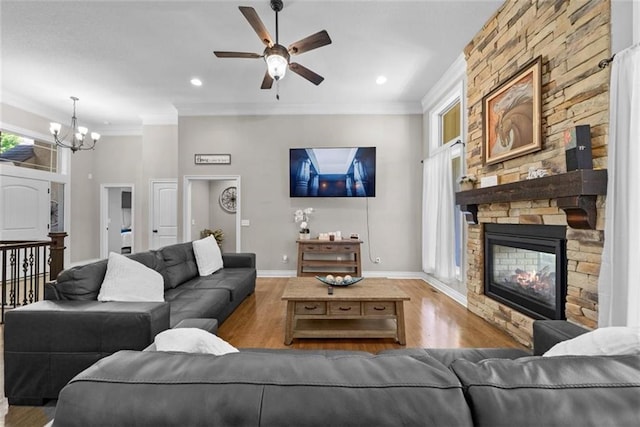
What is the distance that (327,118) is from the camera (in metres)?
5.36

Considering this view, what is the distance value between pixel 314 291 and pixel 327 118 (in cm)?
362

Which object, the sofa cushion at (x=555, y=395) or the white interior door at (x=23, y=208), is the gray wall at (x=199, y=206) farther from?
the sofa cushion at (x=555, y=395)

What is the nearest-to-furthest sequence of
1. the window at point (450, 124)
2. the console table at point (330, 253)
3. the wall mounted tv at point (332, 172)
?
the window at point (450, 124)
the console table at point (330, 253)
the wall mounted tv at point (332, 172)

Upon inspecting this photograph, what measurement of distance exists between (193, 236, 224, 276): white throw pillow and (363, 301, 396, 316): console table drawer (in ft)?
7.08

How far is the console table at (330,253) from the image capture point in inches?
192

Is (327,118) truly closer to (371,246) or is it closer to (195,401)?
(371,246)

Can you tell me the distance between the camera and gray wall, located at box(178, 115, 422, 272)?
5.30m

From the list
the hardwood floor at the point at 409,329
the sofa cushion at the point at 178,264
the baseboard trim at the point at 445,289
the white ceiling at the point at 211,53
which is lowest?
the hardwood floor at the point at 409,329

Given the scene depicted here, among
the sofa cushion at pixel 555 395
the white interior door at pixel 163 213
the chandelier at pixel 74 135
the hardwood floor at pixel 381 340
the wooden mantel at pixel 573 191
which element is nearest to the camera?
the sofa cushion at pixel 555 395

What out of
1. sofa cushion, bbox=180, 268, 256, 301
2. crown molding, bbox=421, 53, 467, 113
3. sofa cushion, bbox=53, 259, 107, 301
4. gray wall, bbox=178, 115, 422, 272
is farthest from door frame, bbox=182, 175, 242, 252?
crown molding, bbox=421, 53, 467, 113

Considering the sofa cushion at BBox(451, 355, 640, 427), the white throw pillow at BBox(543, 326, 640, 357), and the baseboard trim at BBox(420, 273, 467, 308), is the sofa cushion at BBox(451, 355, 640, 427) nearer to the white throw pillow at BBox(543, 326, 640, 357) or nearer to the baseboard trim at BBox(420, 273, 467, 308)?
the white throw pillow at BBox(543, 326, 640, 357)

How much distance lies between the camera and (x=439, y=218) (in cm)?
429

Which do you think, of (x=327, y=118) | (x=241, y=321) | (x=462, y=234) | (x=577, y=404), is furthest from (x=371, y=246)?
(x=577, y=404)

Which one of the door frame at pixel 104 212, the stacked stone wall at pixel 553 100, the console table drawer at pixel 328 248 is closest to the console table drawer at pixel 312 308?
the stacked stone wall at pixel 553 100
